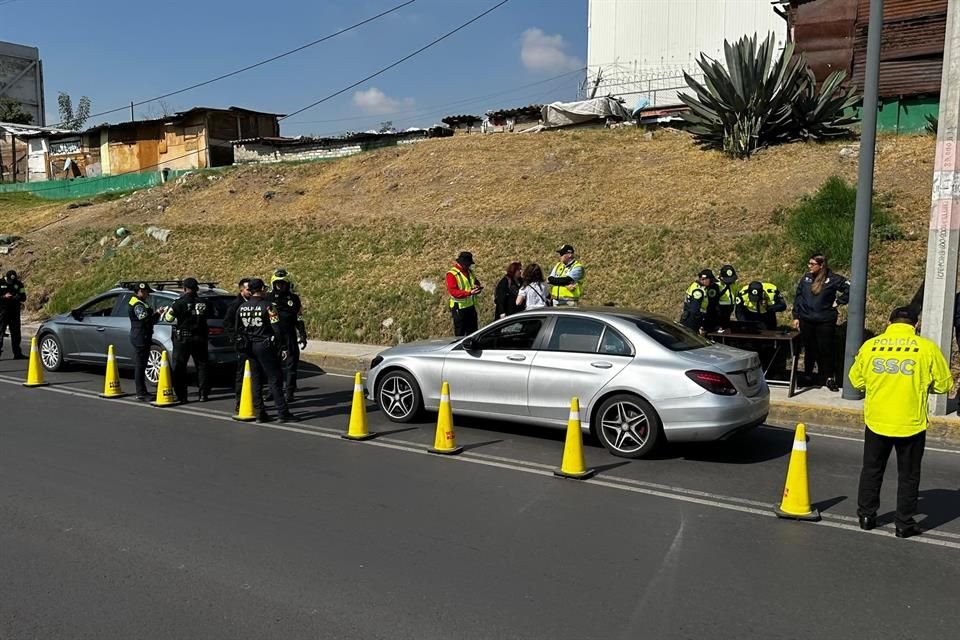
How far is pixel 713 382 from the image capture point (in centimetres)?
714

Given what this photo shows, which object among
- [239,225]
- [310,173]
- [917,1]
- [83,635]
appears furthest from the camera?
[310,173]

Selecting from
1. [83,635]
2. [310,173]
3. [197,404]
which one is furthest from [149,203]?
[83,635]

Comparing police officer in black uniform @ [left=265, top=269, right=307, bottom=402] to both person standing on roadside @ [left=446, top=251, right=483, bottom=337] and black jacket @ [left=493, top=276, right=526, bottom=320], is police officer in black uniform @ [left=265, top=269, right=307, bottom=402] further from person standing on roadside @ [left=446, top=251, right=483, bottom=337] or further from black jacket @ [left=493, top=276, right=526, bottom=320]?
black jacket @ [left=493, top=276, right=526, bottom=320]

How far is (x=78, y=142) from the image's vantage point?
143ft

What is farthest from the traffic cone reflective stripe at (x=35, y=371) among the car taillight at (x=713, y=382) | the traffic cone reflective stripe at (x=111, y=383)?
the car taillight at (x=713, y=382)

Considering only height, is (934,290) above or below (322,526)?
above

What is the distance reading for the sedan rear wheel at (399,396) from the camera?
29.2 feet

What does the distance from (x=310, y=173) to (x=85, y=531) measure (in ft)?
75.4

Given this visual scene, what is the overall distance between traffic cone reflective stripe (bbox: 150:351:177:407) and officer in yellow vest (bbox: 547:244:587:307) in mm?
5307

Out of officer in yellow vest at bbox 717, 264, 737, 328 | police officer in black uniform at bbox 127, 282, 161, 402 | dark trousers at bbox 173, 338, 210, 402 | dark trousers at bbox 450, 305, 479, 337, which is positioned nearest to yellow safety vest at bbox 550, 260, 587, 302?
dark trousers at bbox 450, 305, 479, 337

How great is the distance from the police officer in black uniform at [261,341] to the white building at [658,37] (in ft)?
100

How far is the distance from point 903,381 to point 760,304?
5888 mm

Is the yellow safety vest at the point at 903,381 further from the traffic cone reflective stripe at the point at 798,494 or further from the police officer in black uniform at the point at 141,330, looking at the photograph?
the police officer in black uniform at the point at 141,330

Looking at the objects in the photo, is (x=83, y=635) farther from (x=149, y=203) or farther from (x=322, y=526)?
(x=149, y=203)
